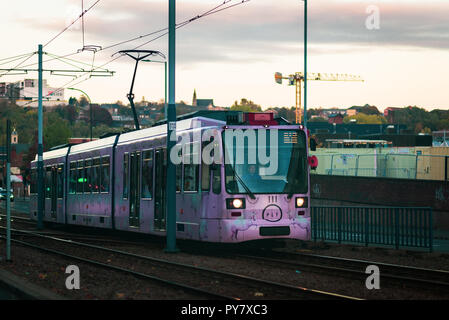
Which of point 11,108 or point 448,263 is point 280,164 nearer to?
point 448,263

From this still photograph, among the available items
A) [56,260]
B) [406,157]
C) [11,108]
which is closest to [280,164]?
[56,260]

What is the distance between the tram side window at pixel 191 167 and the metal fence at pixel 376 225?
191 inches

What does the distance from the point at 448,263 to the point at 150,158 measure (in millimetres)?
8702

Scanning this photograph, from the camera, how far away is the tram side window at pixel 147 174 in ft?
72.9

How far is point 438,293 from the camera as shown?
1250 cm

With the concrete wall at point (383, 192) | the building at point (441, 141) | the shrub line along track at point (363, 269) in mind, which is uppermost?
the building at point (441, 141)

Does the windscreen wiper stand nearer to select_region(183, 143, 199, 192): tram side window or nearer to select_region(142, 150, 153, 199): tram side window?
select_region(183, 143, 199, 192): tram side window

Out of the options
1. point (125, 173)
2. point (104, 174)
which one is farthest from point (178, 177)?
point (104, 174)

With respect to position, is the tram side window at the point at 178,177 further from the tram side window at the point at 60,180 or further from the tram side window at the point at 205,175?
the tram side window at the point at 60,180

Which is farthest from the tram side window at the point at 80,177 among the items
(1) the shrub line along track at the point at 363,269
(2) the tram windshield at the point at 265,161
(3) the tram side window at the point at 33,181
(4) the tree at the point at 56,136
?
(4) the tree at the point at 56,136

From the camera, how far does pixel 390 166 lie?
3731 centimetres

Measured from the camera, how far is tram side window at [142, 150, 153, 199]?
72.9ft

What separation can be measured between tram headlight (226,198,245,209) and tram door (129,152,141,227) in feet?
18.7

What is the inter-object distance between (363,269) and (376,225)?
5557mm
